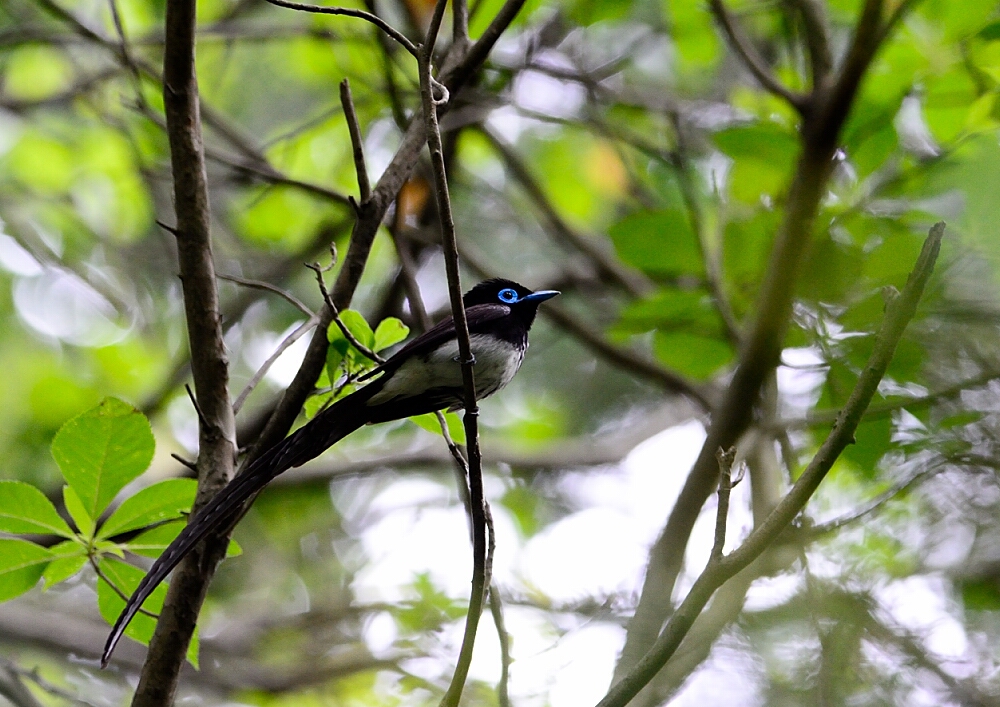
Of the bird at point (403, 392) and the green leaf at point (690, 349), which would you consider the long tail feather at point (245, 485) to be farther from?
the green leaf at point (690, 349)

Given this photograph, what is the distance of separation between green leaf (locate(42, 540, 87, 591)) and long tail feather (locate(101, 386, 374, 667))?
204 mm

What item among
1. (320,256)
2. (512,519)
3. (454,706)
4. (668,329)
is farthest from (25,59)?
(454,706)

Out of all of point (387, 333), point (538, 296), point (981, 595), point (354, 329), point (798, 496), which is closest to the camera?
point (798, 496)

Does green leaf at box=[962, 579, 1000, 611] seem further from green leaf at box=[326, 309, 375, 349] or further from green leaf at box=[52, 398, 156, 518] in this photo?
green leaf at box=[52, 398, 156, 518]

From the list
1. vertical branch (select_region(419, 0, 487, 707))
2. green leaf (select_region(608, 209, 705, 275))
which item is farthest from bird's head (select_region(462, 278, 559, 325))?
vertical branch (select_region(419, 0, 487, 707))

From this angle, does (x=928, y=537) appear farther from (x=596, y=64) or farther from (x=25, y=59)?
(x=25, y=59)

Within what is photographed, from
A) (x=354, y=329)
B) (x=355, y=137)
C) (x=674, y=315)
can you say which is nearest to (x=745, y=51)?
(x=674, y=315)

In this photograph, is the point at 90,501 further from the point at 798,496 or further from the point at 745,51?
the point at 745,51

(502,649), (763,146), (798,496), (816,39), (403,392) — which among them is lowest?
(502,649)

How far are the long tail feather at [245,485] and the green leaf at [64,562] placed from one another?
0.20 meters

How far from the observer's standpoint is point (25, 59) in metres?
7.83

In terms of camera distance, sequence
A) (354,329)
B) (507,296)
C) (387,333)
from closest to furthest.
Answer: (354,329), (387,333), (507,296)

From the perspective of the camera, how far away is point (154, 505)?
2662 millimetres

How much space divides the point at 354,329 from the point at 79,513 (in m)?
0.88
